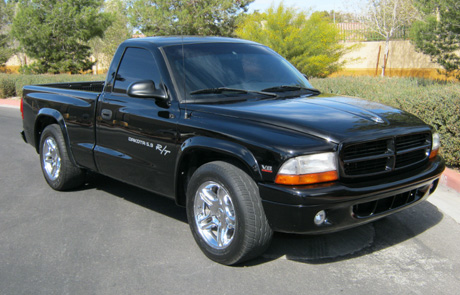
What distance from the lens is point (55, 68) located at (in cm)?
2859

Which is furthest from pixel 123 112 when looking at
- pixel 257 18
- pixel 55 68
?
pixel 55 68

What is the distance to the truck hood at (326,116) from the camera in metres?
3.65

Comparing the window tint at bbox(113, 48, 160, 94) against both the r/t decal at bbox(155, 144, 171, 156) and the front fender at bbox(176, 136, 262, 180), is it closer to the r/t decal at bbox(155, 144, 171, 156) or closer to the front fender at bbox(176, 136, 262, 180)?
the r/t decal at bbox(155, 144, 171, 156)

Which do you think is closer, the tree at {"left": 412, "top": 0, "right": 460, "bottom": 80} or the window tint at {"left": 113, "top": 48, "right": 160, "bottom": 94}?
the window tint at {"left": 113, "top": 48, "right": 160, "bottom": 94}

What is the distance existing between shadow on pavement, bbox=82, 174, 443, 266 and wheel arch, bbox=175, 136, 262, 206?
2.75 ft

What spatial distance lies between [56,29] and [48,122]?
2375 centimetres

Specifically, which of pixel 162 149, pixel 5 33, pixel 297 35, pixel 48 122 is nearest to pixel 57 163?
pixel 48 122

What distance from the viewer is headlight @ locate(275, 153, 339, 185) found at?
3451 millimetres

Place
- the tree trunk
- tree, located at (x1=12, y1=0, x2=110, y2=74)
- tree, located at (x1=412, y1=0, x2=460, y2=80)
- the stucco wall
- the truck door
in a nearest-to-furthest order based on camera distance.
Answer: the truck door → tree, located at (x1=412, y1=0, x2=460, y2=80) → tree, located at (x1=12, y1=0, x2=110, y2=74) → the tree trunk → the stucco wall

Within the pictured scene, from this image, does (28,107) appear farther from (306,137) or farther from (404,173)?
(404,173)

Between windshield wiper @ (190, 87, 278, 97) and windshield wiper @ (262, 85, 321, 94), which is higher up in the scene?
windshield wiper @ (190, 87, 278, 97)

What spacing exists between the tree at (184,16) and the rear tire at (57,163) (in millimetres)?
20370

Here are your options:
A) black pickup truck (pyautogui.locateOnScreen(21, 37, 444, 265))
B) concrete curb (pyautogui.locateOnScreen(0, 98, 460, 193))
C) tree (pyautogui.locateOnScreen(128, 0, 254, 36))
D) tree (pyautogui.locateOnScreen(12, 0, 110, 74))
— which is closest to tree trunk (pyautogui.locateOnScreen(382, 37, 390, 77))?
tree (pyautogui.locateOnScreen(128, 0, 254, 36))

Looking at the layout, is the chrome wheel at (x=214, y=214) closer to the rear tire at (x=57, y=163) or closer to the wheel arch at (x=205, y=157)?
the wheel arch at (x=205, y=157)
